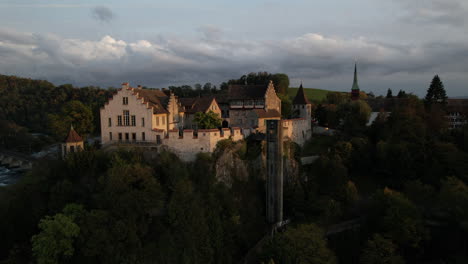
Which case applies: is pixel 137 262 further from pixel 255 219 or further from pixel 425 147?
pixel 425 147

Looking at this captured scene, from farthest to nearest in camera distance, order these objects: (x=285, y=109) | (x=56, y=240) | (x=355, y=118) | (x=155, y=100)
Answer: (x=285, y=109) < (x=355, y=118) < (x=155, y=100) < (x=56, y=240)

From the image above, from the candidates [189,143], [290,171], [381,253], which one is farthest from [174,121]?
[381,253]

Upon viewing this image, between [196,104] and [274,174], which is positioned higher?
[196,104]

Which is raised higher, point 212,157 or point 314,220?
point 212,157

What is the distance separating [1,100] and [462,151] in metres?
141

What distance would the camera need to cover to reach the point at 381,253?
83.1 feet

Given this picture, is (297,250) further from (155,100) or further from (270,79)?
(270,79)

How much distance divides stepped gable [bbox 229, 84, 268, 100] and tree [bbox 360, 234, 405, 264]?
2652 centimetres

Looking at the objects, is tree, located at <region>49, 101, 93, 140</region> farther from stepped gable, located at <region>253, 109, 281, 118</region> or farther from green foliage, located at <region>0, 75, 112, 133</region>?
green foliage, located at <region>0, 75, 112, 133</region>

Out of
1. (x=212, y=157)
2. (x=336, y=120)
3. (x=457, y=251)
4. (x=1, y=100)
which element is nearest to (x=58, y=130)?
(x=212, y=157)

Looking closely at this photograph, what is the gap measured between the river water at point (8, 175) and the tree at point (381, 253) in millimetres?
57597

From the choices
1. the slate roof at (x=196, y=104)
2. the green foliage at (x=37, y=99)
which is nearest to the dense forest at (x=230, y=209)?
the slate roof at (x=196, y=104)

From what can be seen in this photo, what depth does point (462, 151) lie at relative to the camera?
1439 inches

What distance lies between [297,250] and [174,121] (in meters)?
23.2
